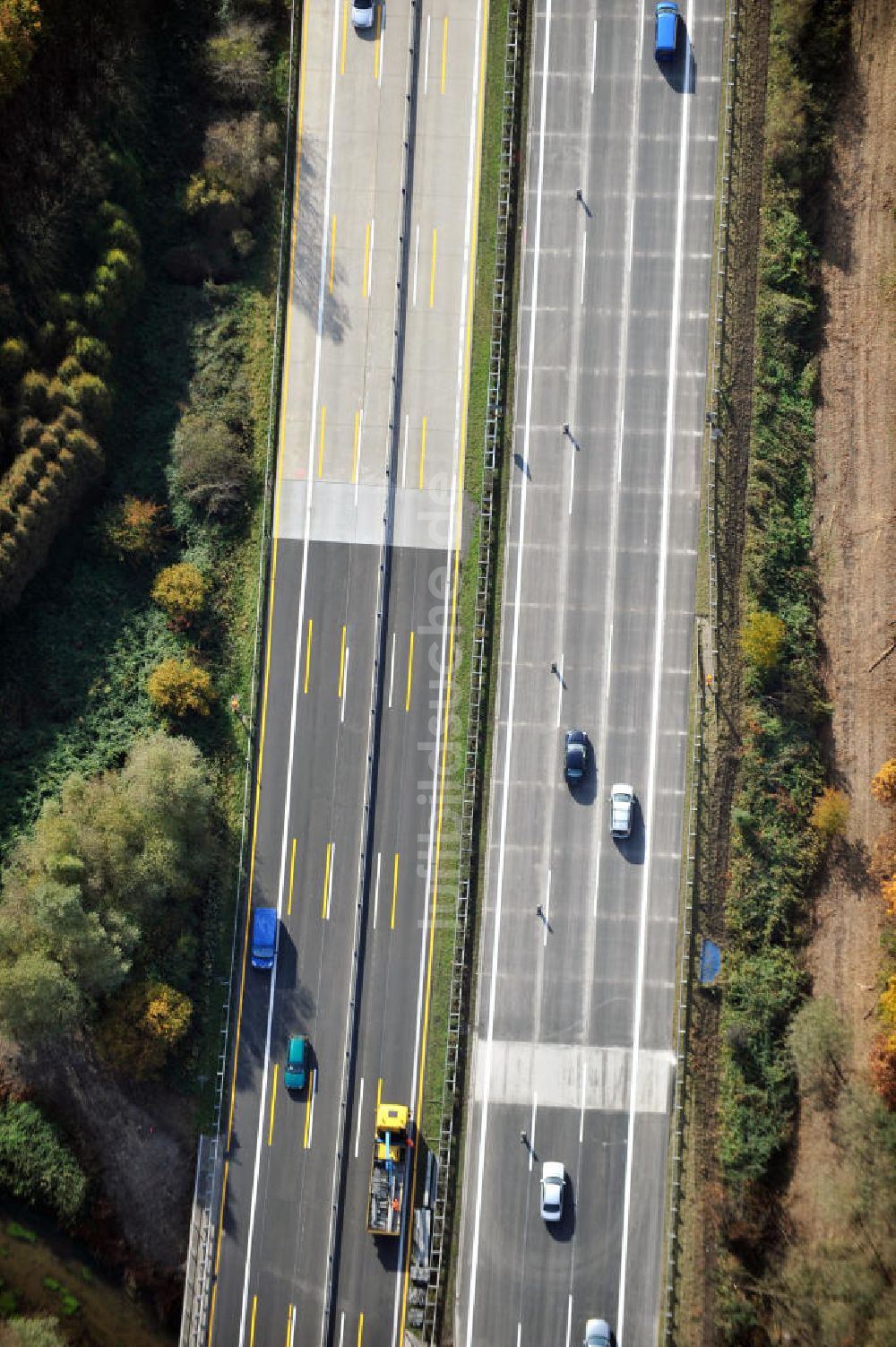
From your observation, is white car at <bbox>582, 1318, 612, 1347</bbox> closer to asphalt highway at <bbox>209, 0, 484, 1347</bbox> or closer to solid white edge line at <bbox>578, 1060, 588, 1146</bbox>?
solid white edge line at <bbox>578, 1060, 588, 1146</bbox>

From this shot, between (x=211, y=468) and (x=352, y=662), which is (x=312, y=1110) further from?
(x=211, y=468)

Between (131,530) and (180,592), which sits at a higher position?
(131,530)

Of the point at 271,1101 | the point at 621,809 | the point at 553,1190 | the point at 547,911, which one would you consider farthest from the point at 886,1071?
the point at 271,1101

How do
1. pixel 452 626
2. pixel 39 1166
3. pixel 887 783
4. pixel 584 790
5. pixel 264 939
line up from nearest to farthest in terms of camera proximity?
pixel 39 1166
pixel 887 783
pixel 264 939
pixel 584 790
pixel 452 626

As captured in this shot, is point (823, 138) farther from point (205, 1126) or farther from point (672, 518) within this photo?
point (205, 1126)

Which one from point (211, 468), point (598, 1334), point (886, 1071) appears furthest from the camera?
point (211, 468)

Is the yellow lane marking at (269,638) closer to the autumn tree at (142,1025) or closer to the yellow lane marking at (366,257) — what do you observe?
the yellow lane marking at (366,257)
